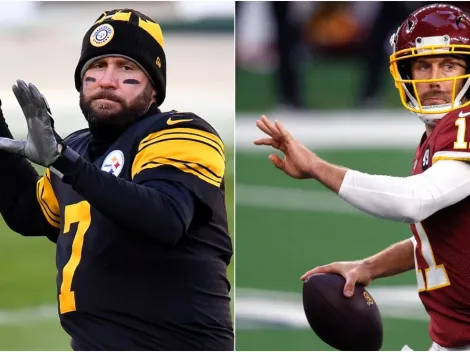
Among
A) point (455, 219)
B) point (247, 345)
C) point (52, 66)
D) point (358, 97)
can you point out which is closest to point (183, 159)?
point (455, 219)

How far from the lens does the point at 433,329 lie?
357cm

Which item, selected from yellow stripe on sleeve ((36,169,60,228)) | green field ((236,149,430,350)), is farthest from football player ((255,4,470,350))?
green field ((236,149,430,350))

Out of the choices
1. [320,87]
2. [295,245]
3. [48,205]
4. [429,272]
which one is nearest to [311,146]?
[295,245]

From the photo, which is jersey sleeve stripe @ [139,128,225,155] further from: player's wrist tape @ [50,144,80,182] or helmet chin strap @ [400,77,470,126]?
helmet chin strap @ [400,77,470,126]

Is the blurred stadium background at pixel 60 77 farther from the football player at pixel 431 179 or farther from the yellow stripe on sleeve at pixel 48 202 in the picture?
the football player at pixel 431 179

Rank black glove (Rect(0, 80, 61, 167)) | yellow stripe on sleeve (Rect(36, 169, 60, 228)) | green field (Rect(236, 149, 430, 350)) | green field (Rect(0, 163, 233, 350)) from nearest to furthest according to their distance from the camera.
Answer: black glove (Rect(0, 80, 61, 167)) → yellow stripe on sleeve (Rect(36, 169, 60, 228)) → green field (Rect(236, 149, 430, 350)) → green field (Rect(0, 163, 233, 350))

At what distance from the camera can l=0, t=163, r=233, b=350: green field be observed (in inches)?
236

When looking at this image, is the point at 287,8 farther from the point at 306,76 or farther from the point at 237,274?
the point at 237,274

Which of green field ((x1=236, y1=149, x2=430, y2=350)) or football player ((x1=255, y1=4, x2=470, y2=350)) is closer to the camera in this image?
football player ((x1=255, y1=4, x2=470, y2=350))

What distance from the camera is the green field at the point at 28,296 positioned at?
6.00m

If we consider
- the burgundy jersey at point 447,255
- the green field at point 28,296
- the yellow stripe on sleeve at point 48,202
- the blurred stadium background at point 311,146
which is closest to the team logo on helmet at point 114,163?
the yellow stripe on sleeve at point 48,202

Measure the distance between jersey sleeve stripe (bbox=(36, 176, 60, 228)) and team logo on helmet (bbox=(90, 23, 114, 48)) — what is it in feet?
1.80

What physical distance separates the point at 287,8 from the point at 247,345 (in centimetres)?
940

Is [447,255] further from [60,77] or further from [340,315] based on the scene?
[60,77]
